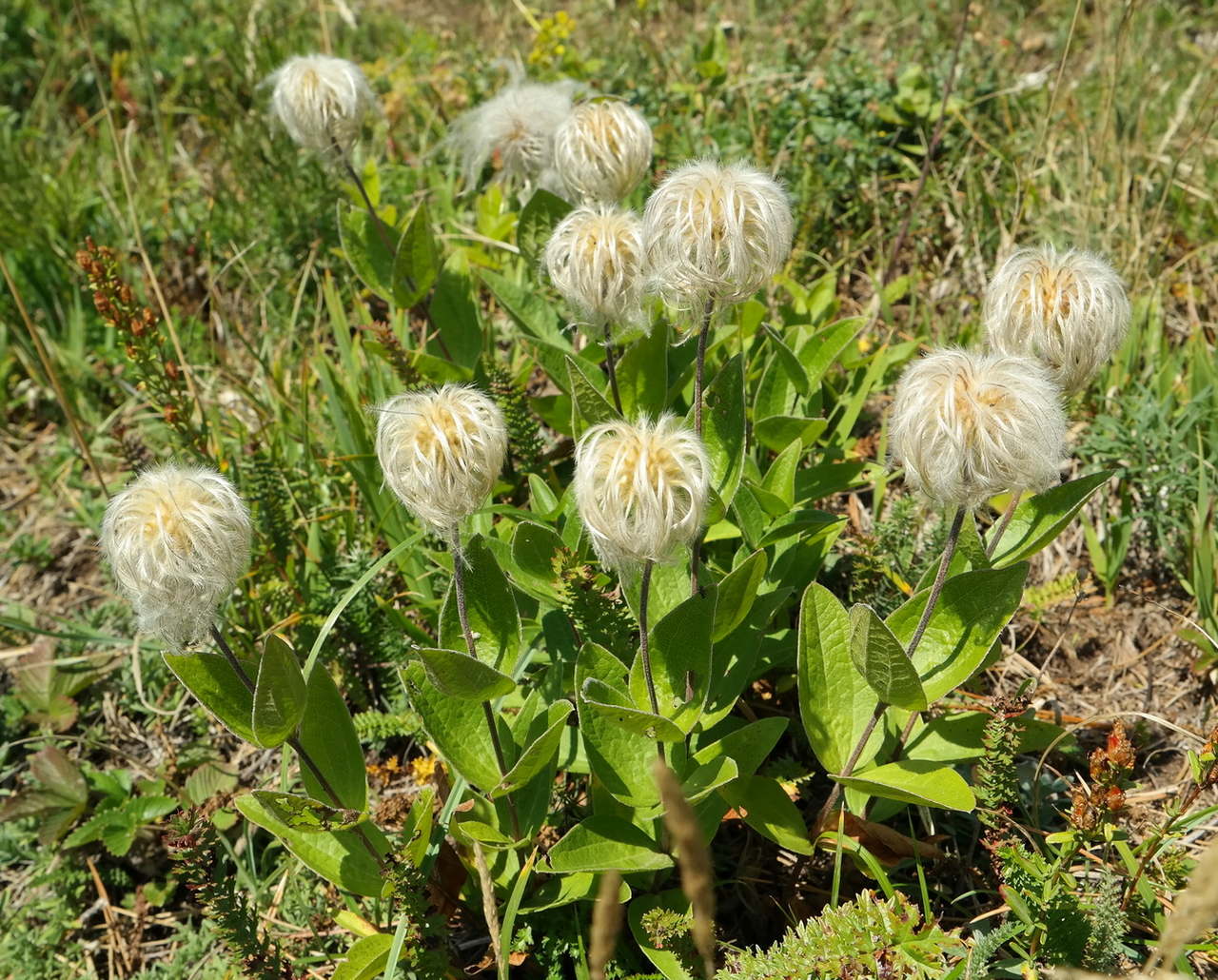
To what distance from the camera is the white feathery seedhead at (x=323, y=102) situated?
3154 mm

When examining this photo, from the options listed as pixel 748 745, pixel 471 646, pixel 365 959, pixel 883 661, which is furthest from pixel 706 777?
pixel 365 959

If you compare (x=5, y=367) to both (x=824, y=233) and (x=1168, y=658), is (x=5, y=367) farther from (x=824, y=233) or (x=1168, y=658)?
(x=1168, y=658)

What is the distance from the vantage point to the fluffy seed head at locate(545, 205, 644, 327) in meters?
2.47

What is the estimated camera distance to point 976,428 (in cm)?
187

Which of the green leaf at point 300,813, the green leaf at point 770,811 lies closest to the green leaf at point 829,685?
the green leaf at point 770,811

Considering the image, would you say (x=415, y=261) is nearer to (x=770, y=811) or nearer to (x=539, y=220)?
(x=539, y=220)

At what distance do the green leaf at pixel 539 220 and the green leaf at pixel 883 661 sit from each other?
1.69 m

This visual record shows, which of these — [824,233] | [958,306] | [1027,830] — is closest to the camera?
[1027,830]

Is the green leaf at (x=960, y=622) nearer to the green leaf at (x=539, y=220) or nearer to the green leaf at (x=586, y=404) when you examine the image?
the green leaf at (x=586, y=404)

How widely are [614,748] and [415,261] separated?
1792 millimetres

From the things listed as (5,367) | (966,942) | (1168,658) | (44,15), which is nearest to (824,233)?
(1168,658)

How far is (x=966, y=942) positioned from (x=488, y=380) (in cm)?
211

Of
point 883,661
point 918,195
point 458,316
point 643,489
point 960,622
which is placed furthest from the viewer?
point 918,195

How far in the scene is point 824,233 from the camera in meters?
4.48
